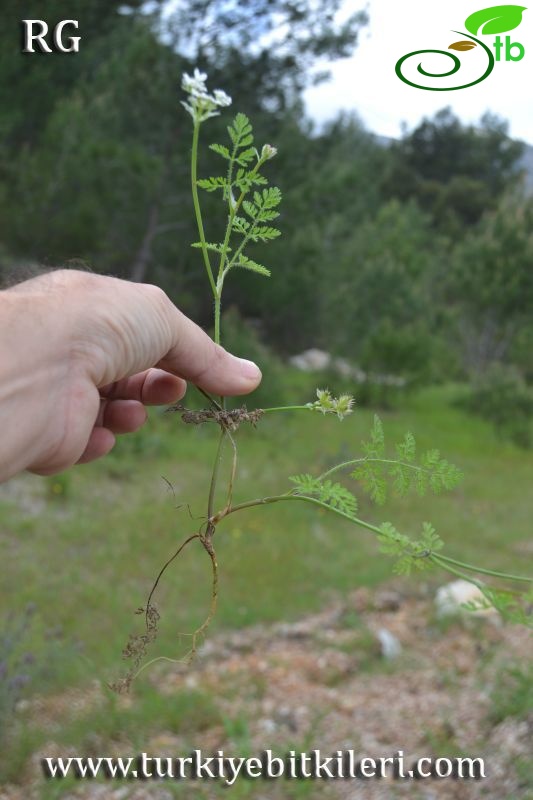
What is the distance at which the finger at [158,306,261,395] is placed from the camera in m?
1.37

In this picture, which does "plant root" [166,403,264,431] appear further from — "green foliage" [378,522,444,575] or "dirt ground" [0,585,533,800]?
"dirt ground" [0,585,533,800]

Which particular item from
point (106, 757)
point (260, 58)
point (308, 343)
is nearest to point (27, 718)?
point (106, 757)

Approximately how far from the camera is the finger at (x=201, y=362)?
137cm

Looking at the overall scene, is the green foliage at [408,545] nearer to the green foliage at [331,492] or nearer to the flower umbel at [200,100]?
the green foliage at [331,492]

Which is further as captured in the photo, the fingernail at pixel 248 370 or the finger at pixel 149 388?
the finger at pixel 149 388

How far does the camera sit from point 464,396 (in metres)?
13.7

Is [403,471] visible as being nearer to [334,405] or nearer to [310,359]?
[334,405]

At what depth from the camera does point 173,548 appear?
564cm

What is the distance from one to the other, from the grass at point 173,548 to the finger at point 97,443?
1.94 metres

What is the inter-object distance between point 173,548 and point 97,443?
4169mm

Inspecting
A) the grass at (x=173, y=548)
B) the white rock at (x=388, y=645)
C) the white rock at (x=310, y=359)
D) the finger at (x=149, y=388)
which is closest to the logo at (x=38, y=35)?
the grass at (x=173, y=548)

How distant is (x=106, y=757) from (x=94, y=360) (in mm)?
2334

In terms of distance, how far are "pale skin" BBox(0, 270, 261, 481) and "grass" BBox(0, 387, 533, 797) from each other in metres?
2.23

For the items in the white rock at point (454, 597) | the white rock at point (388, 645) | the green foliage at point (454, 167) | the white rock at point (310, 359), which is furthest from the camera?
the green foliage at point (454, 167)
